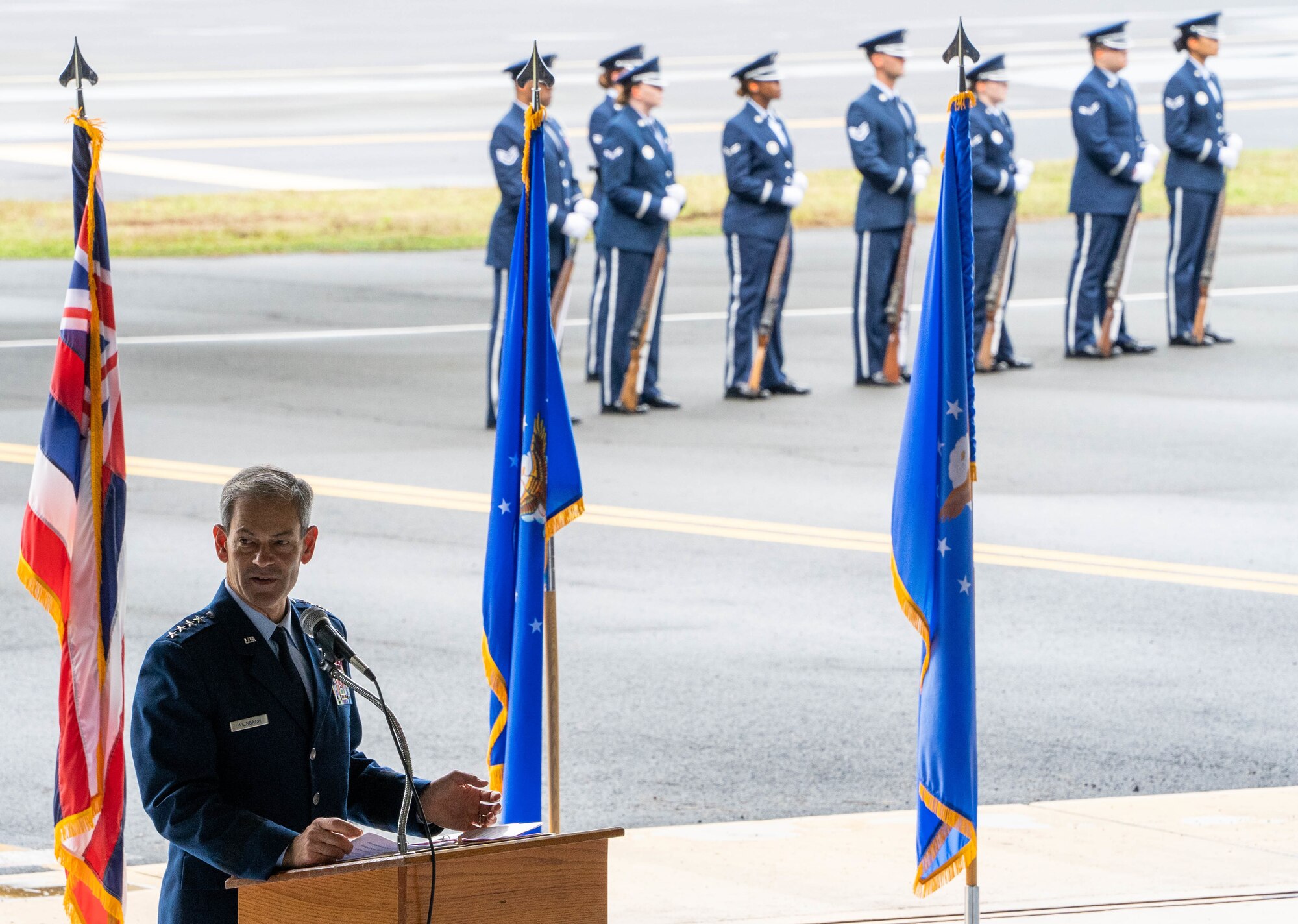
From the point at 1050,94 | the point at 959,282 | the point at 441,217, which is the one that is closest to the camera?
the point at 959,282

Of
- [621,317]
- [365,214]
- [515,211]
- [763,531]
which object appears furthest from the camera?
[365,214]

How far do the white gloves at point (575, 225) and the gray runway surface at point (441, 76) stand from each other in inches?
535

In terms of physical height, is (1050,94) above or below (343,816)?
above

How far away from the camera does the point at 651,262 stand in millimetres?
14625

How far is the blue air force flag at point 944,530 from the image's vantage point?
542cm

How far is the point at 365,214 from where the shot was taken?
25.5m

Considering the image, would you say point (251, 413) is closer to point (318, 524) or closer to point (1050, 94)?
point (318, 524)

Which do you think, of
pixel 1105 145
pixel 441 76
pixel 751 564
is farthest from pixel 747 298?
pixel 441 76

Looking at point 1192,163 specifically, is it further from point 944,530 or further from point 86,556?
point 86,556

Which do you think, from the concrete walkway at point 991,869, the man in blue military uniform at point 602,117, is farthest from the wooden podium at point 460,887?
the man in blue military uniform at point 602,117

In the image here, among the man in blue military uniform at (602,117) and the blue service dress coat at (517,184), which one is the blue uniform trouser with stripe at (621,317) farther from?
the blue service dress coat at (517,184)

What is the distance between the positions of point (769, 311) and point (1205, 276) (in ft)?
14.0

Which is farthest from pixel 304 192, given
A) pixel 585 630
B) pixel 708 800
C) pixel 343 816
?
pixel 343 816

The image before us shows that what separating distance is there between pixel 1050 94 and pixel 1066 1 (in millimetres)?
15156
